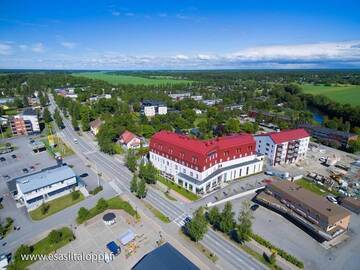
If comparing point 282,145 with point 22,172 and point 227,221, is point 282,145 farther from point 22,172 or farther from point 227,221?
point 22,172

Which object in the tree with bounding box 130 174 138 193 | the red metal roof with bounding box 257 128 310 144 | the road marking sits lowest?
the road marking

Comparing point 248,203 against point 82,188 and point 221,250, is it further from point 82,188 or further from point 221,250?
point 82,188

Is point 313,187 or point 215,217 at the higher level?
point 215,217

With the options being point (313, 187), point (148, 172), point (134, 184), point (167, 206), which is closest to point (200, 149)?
point (148, 172)

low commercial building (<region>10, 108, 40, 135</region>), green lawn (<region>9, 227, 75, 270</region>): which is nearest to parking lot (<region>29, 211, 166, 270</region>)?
green lawn (<region>9, 227, 75, 270</region>)

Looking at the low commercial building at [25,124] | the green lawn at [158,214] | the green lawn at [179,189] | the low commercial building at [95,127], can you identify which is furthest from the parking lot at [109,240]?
the low commercial building at [25,124]

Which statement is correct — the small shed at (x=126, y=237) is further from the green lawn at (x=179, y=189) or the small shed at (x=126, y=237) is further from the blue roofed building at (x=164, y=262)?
the green lawn at (x=179, y=189)

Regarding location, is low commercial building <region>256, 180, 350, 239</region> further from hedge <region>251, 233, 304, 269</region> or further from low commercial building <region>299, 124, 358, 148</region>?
low commercial building <region>299, 124, 358, 148</region>
